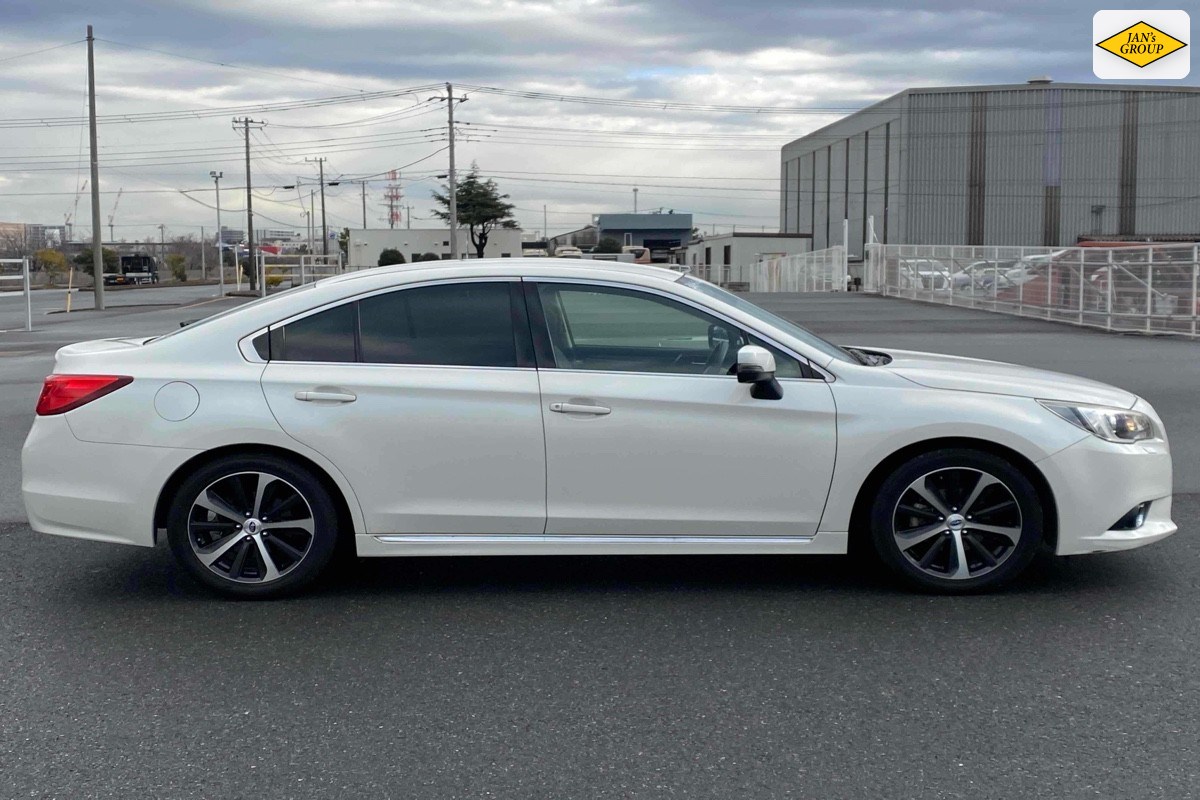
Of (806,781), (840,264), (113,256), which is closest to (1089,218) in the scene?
(840,264)

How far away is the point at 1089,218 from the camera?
7362cm

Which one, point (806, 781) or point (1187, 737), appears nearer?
point (806, 781)

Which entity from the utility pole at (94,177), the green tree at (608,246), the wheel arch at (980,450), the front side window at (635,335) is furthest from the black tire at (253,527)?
the green tree at (608,246)

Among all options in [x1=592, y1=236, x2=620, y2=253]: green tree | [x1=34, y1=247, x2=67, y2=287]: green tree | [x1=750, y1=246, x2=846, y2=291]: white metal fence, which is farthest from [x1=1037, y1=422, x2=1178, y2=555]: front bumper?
[x1=592, y1=236, x2=620, y2=253]: green tree

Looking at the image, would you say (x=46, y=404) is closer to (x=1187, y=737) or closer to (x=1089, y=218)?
(x=1187, y=737)

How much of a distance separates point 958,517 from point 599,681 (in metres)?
1.84

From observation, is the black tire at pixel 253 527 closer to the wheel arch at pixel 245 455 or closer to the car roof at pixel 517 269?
the wheel arch at pixel 245 455

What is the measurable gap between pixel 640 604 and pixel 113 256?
99988 mm

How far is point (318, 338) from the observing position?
557 centimetres

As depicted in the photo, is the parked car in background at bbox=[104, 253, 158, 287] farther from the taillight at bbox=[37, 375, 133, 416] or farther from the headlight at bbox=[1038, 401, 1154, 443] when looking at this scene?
the headlight at bbox=[1038, 401, 1154, 443]

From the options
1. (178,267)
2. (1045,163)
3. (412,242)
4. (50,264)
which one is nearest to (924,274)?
(1045,163)

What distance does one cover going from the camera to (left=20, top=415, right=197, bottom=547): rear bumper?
5426 millimetres

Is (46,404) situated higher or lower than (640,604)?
higher

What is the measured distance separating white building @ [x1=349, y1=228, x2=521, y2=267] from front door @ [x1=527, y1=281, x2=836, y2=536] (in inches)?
3400
